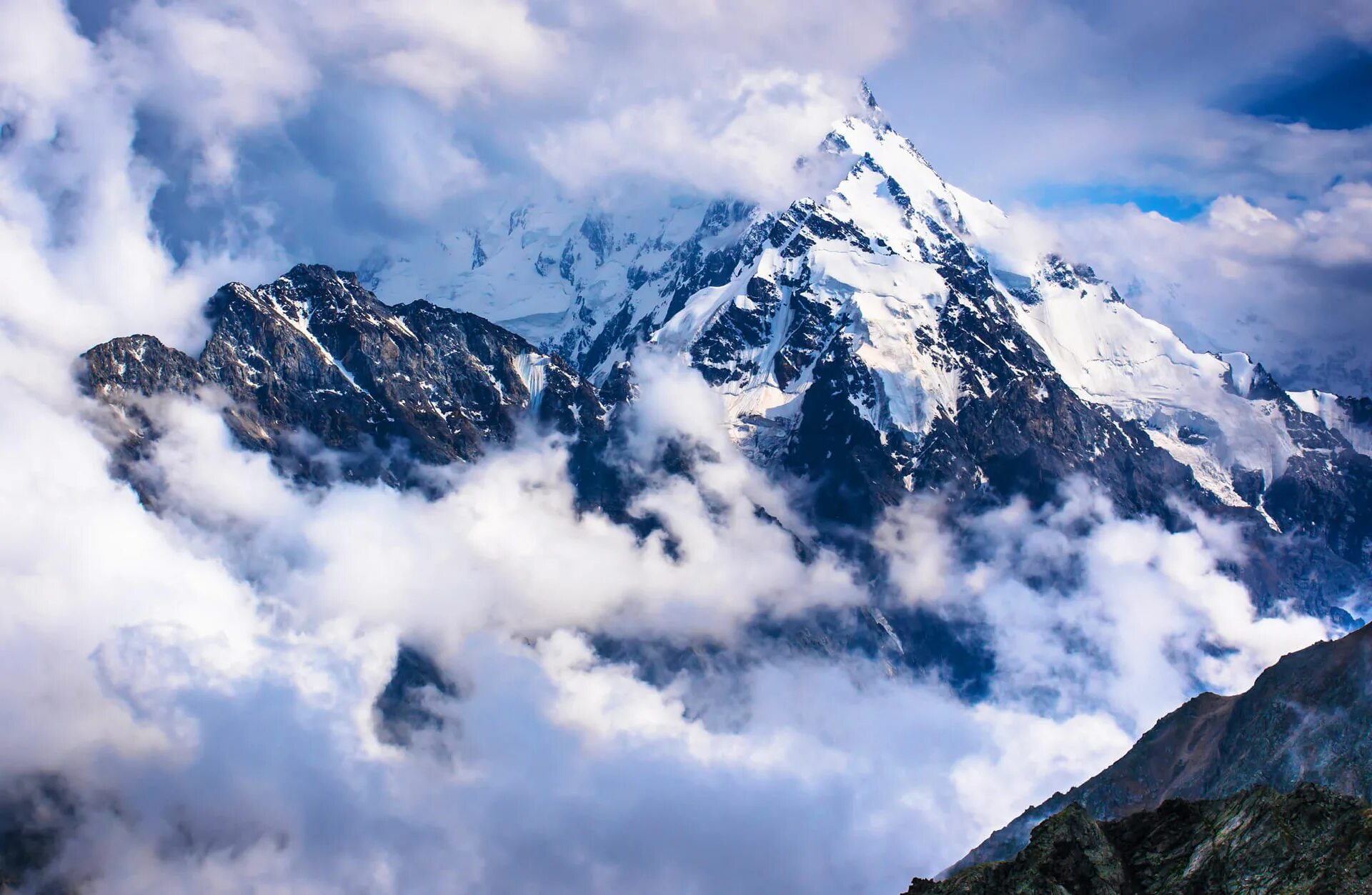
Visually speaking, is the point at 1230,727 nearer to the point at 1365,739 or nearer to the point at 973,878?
the point at 1365,739

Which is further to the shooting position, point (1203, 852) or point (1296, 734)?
point (1296, 734)

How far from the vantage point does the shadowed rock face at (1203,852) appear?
72.9 metres

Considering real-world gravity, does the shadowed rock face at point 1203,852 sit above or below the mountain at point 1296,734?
below

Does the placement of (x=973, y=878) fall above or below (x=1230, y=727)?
below

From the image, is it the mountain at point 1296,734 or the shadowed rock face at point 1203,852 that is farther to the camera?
the mountain at point 1296,734

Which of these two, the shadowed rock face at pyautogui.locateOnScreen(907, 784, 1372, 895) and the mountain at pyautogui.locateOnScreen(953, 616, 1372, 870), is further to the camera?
the mountain at pyautogui.locateOnScreen(953, 616, 1372, 870)

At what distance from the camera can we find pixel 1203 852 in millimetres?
79562

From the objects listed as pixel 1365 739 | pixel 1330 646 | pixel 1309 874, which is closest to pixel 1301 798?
pixel 1309 874

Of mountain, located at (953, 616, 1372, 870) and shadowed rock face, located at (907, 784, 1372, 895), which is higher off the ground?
mountain, located at (953, 616, 1372, 870)

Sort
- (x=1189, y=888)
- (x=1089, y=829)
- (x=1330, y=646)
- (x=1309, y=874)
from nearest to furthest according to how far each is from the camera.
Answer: (x=1309, y=874), (x=1189, y=888), (x=1089, y=829), (x=1330, y=646)

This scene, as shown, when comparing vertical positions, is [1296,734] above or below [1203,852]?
above

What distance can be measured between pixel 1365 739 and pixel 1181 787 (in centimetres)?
4161

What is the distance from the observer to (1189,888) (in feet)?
257

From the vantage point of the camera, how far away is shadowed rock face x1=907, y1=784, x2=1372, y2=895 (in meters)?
72.9
